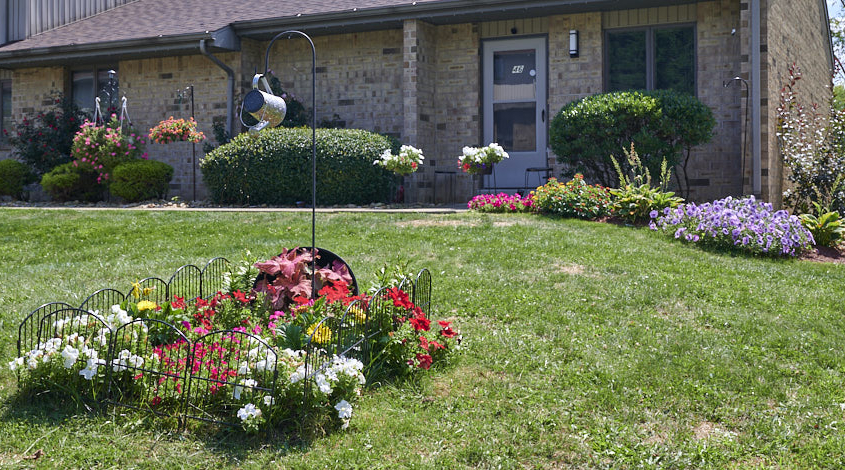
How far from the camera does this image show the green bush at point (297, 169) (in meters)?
11.7

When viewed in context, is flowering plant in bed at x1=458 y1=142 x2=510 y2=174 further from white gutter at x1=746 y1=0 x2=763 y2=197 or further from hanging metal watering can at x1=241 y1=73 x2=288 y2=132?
hanging metal watering can at x1=241 y1=73 x2=288 y2=132

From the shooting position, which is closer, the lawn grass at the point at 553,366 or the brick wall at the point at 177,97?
the lawn grass at the point at 553,366

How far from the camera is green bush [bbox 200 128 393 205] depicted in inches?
460

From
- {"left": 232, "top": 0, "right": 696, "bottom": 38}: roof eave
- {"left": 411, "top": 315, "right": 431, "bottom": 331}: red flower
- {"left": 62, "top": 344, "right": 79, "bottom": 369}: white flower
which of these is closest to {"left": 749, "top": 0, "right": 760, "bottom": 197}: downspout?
{"left": 232, "top": 0, "right": 696, "bottom": 38}: roof eave

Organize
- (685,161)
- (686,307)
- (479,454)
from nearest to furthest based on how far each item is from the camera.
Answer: (479,454), (686,307), (685,161)

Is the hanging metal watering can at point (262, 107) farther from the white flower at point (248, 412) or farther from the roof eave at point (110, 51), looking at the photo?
the roof eave at point (110, 51)

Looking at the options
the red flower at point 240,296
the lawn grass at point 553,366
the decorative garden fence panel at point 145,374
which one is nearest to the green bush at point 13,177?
the lawn grass at point 553,366

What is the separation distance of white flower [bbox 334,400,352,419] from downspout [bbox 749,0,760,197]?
881cm

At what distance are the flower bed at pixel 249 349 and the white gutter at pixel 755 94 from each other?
24.5 feet

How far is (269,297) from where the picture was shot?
17.2ft

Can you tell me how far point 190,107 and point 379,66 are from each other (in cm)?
388

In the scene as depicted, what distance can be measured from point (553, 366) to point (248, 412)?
6.29 ft

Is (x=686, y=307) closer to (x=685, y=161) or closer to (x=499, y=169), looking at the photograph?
(x=685, y=161)

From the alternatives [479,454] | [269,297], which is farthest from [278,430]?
[269,297]
